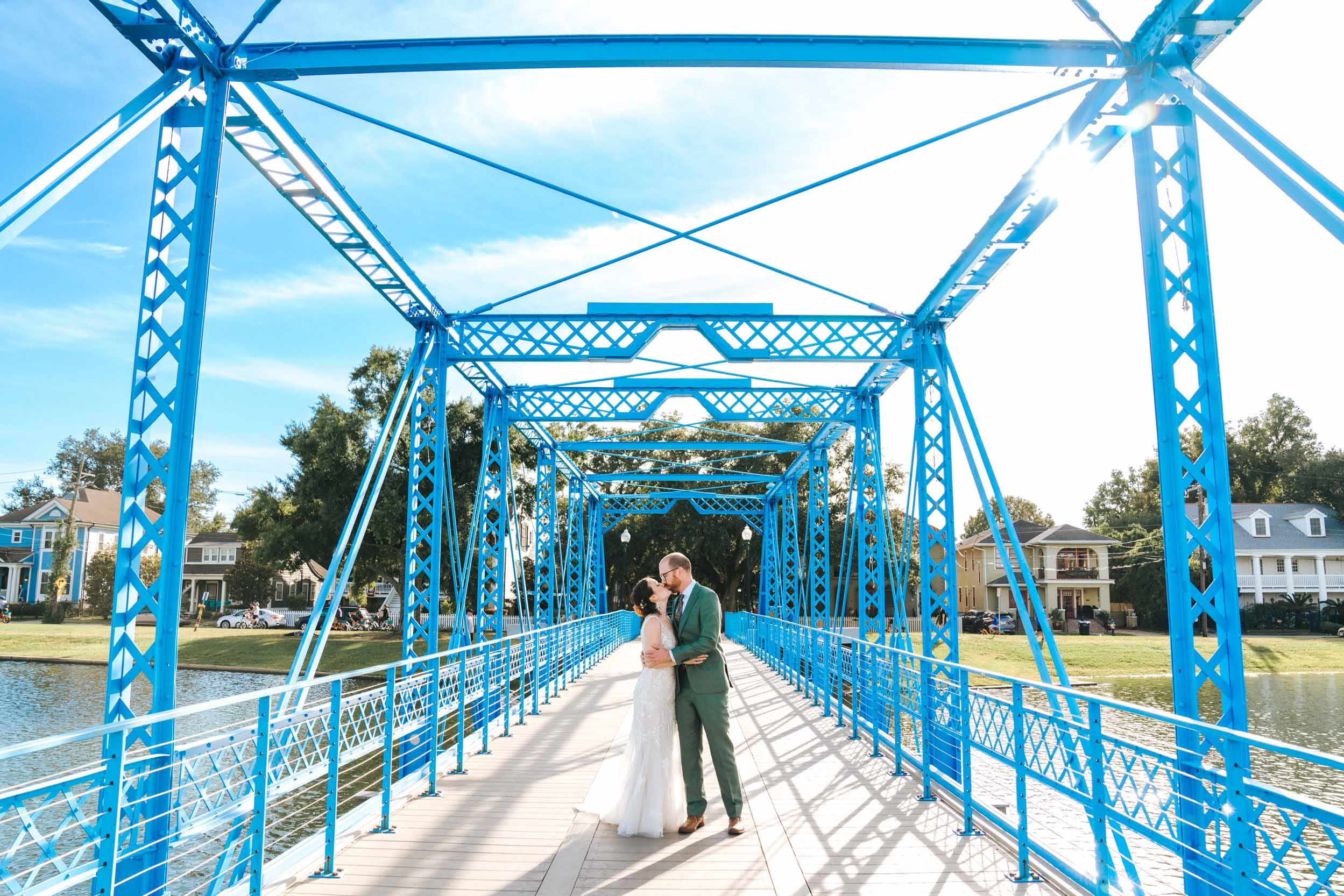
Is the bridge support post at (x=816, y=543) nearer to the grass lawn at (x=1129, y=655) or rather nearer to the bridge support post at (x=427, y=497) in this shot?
the grass lawn at (x=1129, y=655)

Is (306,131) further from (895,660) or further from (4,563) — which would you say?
(4,563)

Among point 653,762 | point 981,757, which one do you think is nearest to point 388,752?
point 653,762

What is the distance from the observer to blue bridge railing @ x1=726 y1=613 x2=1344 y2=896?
128 inches

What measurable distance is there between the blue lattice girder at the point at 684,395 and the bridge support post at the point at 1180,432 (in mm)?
8391

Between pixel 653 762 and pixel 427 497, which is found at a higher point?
pixel 427 497

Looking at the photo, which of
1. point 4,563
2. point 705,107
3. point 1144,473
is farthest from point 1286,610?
point 4,563

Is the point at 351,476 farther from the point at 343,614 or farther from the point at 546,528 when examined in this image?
the point at 546,528

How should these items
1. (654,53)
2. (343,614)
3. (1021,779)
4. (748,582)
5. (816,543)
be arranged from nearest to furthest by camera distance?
(1021,779)
(654,53)
(816,543)
(748,582)
(343,614)

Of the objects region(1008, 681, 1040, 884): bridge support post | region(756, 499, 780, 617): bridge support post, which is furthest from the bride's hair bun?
region(756, 499, 780, 617): bridge support post

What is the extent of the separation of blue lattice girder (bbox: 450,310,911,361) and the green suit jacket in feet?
15.7

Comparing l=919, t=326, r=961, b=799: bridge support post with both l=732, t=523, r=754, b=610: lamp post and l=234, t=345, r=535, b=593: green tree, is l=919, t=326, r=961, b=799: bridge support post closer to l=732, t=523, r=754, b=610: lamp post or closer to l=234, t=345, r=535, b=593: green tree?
l=234, t=345, r=535, b=593: green tree

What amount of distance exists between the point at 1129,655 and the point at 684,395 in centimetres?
2234

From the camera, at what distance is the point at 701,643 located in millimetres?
5801

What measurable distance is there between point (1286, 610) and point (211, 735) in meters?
47.4
